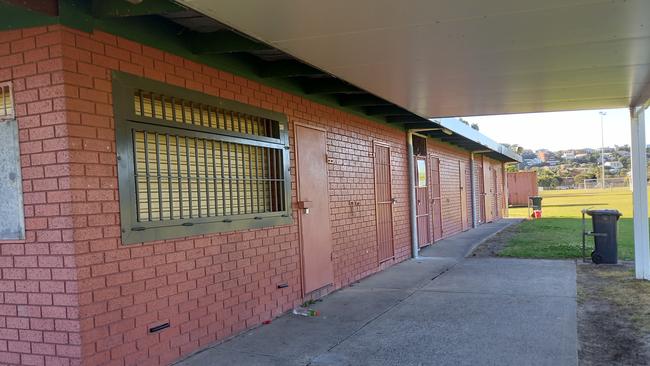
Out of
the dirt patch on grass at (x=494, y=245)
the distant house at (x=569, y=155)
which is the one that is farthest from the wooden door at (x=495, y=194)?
the distant house at (x=569, y=155)

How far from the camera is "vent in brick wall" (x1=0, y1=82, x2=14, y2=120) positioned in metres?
4.32

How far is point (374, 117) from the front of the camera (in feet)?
34.7

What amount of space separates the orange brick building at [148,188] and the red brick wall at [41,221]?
1 centimetres

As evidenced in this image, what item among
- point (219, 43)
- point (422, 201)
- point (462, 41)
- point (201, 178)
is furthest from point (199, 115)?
point (422, 201)

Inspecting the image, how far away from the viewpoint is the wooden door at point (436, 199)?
48.9 feet

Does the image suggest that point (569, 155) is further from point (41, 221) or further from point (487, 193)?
point (41, 221)

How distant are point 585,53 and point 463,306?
3625mm

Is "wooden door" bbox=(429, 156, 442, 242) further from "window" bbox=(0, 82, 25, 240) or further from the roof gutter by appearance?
"window" bbox=(0, 82, 25, 240)

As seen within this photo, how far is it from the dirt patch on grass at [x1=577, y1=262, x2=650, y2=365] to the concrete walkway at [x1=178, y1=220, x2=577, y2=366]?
170 millimetres

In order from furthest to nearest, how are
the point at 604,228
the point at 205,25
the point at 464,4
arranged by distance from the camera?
the point at 604,228 → the point at 205,25 → the point at 464,4

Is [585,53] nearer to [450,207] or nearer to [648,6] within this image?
[648,6]

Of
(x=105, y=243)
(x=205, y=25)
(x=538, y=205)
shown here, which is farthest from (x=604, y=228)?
(x=538, y=205)

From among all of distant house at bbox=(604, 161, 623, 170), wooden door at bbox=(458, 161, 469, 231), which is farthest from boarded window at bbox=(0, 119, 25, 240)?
distant house at bbox=(604, 161, 623, 170)

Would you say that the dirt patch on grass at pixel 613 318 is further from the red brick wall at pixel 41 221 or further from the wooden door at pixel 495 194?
the wooden door at pixel 495 194
